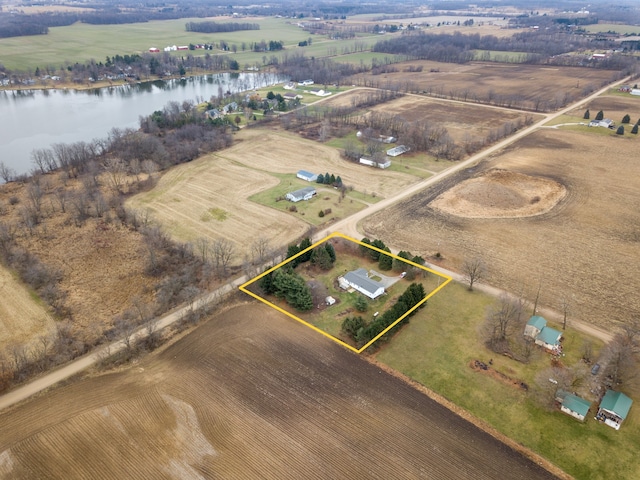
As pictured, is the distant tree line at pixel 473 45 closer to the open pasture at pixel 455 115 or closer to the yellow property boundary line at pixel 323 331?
the open pasture at pixel 455 115

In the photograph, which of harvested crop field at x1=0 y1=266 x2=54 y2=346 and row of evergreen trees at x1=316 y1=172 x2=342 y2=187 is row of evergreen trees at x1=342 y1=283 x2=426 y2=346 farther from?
row of evergreen trees at x1=316 y1=172 x2=342 y2=187

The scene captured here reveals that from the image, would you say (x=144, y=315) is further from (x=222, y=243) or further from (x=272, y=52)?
(x=272, y=52)

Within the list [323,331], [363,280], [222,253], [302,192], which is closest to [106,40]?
[302,192]

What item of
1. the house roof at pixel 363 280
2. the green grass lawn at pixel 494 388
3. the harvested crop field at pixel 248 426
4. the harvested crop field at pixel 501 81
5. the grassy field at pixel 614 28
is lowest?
the harvested crop field at pixel 248 426

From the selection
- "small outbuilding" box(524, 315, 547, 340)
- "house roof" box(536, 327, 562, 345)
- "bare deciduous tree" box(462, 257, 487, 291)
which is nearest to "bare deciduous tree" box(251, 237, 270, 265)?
"bare deciduous tree" box(462, 257, 487, 291)

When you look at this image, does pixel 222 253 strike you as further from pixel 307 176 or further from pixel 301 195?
pixel 307 176

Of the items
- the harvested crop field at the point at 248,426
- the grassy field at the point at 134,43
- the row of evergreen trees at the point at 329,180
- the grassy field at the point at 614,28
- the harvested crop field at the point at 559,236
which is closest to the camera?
the harvested crop field at the point at 248,426

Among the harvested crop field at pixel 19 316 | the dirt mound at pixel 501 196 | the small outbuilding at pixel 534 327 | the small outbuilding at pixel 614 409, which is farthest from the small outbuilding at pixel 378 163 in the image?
the harvested crop field at pixel 19 316
